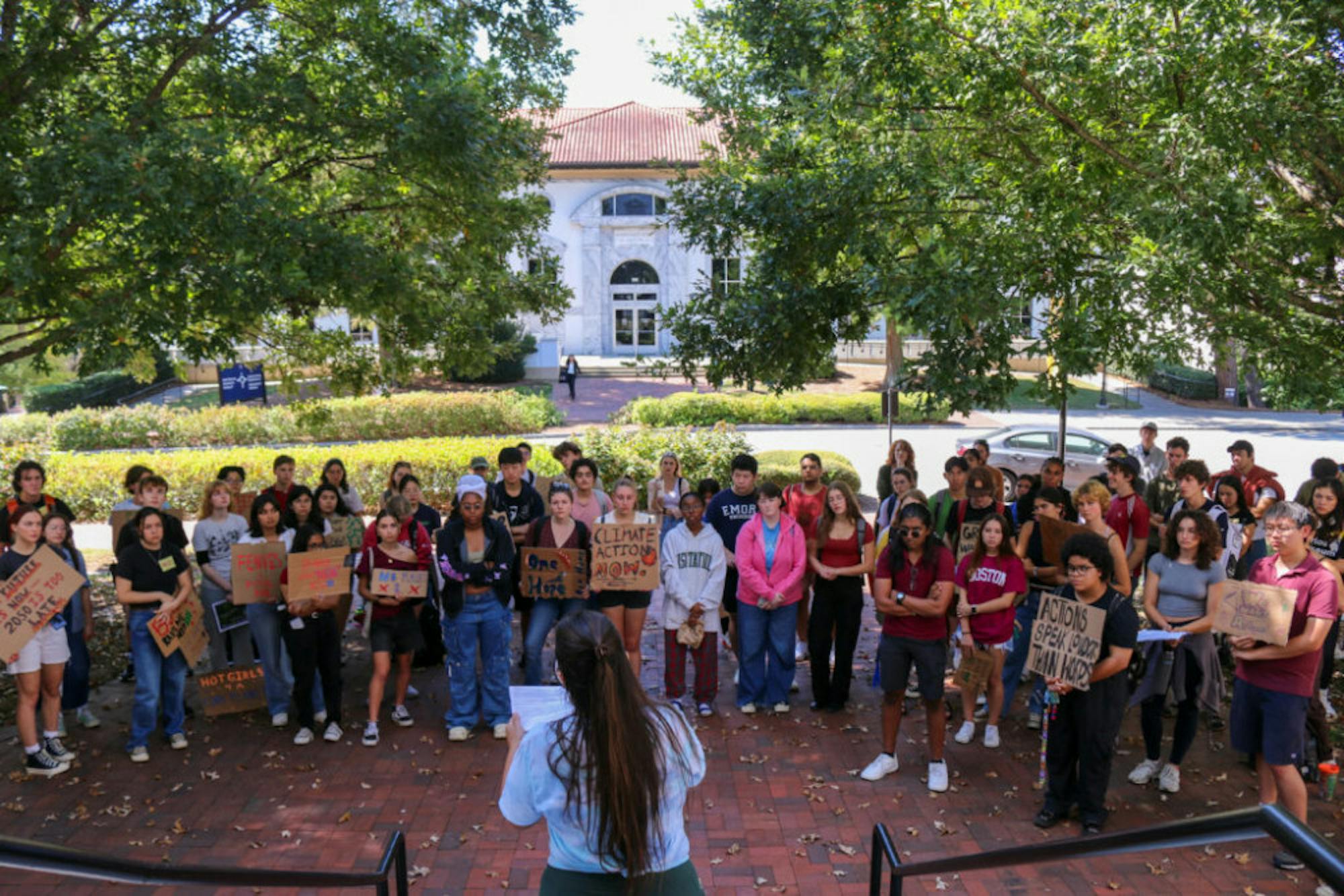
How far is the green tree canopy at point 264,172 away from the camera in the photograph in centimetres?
798

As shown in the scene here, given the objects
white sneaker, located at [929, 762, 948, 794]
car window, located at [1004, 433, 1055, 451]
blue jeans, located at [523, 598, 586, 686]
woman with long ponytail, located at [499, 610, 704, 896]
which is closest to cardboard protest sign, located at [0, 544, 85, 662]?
blue jeans, located at [523, 598, 586, 686]

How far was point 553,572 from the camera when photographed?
8.15 meters

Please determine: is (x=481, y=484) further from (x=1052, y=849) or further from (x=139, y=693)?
(x=1052, y=849)

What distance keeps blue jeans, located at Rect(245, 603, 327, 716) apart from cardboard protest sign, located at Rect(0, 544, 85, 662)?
1301 millimetres

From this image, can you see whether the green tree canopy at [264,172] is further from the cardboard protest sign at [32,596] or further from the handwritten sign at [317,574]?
the handwritten sign at [317,574]

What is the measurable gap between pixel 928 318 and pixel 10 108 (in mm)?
7501

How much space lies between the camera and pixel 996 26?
9211mm

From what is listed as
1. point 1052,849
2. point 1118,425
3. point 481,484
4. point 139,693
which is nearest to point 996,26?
point 481,484

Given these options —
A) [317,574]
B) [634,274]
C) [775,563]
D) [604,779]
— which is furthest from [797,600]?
[634,274]

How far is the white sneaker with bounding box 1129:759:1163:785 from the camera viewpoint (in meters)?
6.93

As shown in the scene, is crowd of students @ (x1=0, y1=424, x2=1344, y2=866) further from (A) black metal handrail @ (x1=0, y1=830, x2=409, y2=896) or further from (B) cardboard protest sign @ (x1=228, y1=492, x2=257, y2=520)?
(A) black metal handrail @ (x1=0, y1=830, x2=409, y2=896)

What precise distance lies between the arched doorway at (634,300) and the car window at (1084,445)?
2772cm

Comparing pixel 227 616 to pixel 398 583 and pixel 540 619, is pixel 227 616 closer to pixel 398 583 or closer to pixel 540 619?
pixel 398 583

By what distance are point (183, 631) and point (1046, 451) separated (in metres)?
16.9
